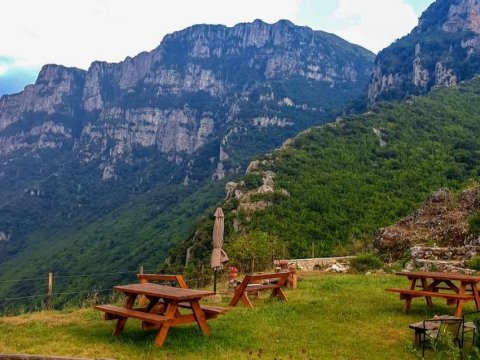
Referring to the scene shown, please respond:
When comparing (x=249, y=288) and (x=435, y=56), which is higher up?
(x=435, y=56)

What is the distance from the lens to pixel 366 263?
18422 millimetres

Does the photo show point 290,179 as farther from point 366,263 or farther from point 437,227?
point 366,263

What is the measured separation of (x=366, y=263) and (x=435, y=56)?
116216 mm

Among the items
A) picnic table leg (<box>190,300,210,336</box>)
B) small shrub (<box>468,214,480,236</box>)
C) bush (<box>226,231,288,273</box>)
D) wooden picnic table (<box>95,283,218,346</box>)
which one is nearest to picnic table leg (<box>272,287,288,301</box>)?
wooden picnic table (<box>95,283,218,346</box>)

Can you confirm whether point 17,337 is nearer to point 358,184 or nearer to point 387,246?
point 387,246

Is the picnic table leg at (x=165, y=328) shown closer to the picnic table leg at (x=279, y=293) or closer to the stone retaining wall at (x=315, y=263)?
the picnic table leg at (x=279, y=293)

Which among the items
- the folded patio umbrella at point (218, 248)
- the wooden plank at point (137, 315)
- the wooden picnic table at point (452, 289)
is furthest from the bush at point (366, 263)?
the wooden plank at point (137, 315)

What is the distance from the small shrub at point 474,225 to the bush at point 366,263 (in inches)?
144

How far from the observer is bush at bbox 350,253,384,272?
18156mm

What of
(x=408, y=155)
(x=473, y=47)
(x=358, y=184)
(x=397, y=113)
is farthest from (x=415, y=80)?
(x=358, y=184)

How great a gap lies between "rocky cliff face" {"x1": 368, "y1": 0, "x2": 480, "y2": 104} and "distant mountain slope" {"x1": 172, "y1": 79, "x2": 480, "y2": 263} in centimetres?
4063

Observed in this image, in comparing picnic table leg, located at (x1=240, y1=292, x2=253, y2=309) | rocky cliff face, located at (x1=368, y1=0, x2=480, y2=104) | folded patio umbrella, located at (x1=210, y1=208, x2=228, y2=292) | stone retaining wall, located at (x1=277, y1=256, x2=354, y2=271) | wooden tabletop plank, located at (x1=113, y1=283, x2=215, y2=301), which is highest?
rocky cliff face, located at (x1=368, y1=0, x2=480, y2=104)

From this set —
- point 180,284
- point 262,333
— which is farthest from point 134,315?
point 180,284

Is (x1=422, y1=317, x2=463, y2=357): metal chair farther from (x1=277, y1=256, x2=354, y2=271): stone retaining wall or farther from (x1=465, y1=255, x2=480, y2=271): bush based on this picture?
(x1=277, y1=256, x2=354, y2=271): stone retaining wall
